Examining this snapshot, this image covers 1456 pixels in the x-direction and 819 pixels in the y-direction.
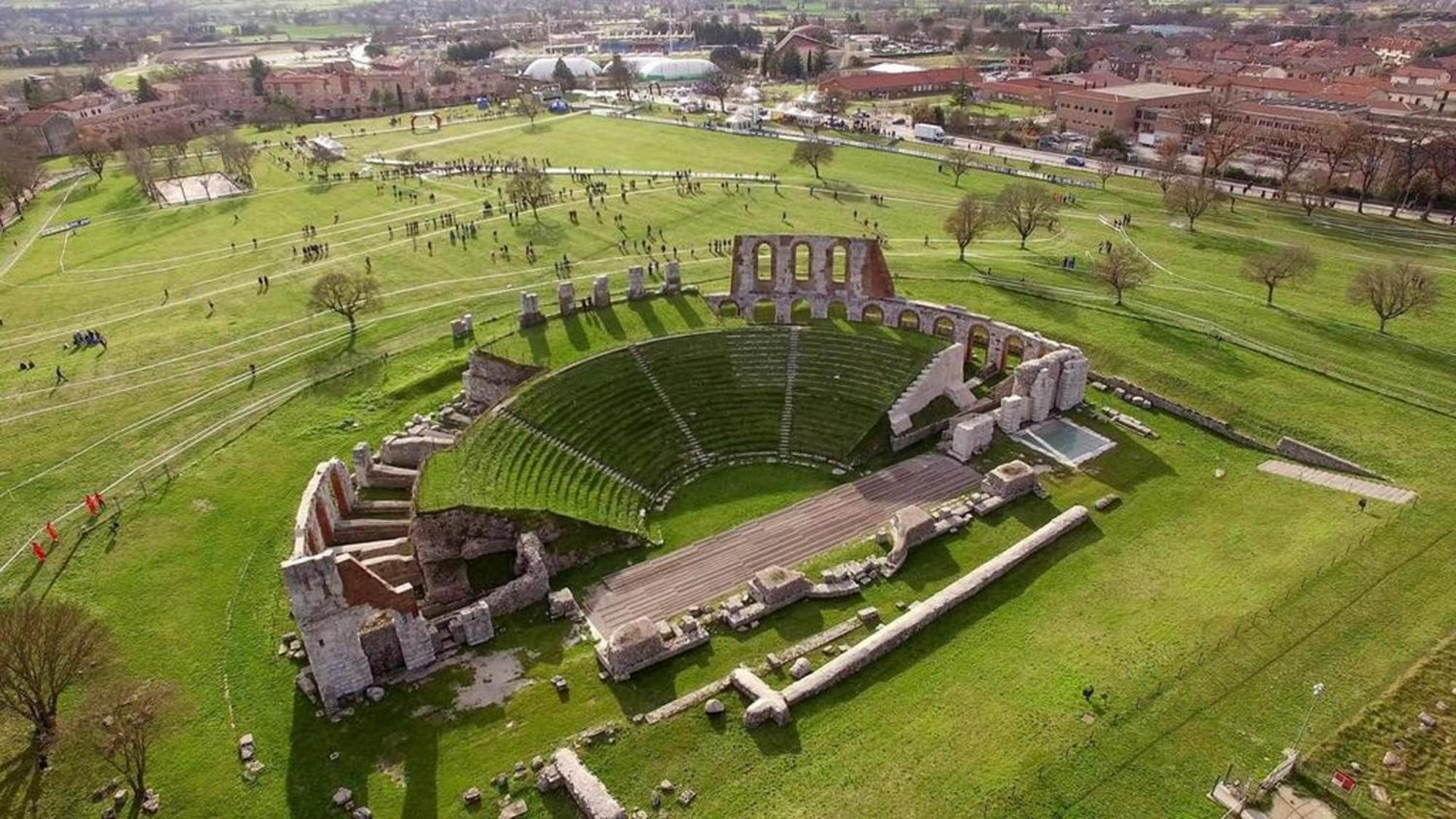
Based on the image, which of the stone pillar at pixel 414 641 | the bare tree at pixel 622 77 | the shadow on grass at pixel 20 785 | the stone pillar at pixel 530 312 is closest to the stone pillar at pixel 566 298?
the stone pillar at pixel 530 312

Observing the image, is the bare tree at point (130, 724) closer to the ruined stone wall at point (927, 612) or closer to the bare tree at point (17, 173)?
the ruined stone wall at point (927, 612)

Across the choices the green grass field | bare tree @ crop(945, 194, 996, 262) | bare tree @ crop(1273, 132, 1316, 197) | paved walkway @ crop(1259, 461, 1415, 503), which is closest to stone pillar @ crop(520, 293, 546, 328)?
the green grass field

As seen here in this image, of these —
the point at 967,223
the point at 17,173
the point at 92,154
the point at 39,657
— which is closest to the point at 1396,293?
the point at 967,223

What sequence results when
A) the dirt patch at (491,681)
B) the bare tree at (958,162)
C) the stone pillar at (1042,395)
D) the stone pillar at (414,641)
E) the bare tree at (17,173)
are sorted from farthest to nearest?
the bare tree at (958,162), the bare tree at (17,173), the stone pillar at (1042,395), the stone pillar at (414,641), the dirt patch at (491,681)

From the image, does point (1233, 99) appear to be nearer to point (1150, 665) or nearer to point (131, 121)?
point (1150, 665)

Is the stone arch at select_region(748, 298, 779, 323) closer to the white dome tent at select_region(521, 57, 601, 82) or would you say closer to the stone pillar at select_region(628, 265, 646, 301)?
the stone pillar at select_region(628, 265, 646, 301)

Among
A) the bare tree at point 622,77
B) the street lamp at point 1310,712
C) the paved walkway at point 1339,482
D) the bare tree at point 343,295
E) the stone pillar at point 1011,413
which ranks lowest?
the street lamp at point 1310,712
